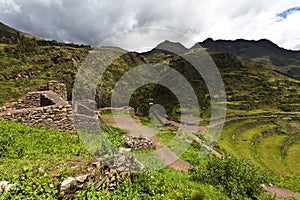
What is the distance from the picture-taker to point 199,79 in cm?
10781

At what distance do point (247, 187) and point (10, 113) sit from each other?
35.1 ft

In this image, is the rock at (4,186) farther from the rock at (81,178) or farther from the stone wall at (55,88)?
the stone wall at (55,88)

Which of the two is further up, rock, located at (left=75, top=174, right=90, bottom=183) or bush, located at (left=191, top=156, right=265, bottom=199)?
rock, located at (left=75, top=174, right=90, bottom=183)

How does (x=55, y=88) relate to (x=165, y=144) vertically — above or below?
above

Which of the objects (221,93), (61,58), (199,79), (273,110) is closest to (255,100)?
(273,110)

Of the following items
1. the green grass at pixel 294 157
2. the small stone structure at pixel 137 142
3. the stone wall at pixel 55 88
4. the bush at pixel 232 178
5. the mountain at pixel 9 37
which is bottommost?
the green grass at pixel 294 157

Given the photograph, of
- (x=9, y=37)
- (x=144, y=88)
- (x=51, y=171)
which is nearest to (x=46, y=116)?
(x=51, y=171)

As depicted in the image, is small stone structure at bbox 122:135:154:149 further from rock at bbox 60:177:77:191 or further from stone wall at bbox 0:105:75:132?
rock at bbox 60:177:77:191

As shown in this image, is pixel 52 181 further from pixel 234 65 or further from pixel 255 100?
pixel 234 65

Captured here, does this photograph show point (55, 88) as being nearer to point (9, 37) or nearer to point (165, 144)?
point (165, 144)

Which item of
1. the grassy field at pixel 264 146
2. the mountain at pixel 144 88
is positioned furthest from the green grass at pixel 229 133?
the mountain at pixel 144 88

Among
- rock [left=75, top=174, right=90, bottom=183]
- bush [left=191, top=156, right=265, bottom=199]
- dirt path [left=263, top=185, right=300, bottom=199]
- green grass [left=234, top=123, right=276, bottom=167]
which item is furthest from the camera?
green grass [left=234, top=123, right=276, bottom=167]

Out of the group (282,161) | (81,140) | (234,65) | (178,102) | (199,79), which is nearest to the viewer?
(81,140)

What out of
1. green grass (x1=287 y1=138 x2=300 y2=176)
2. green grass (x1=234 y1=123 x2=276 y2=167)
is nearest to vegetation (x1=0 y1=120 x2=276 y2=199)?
green grass (x1=234 y1=123 x2=276 y2=167)
